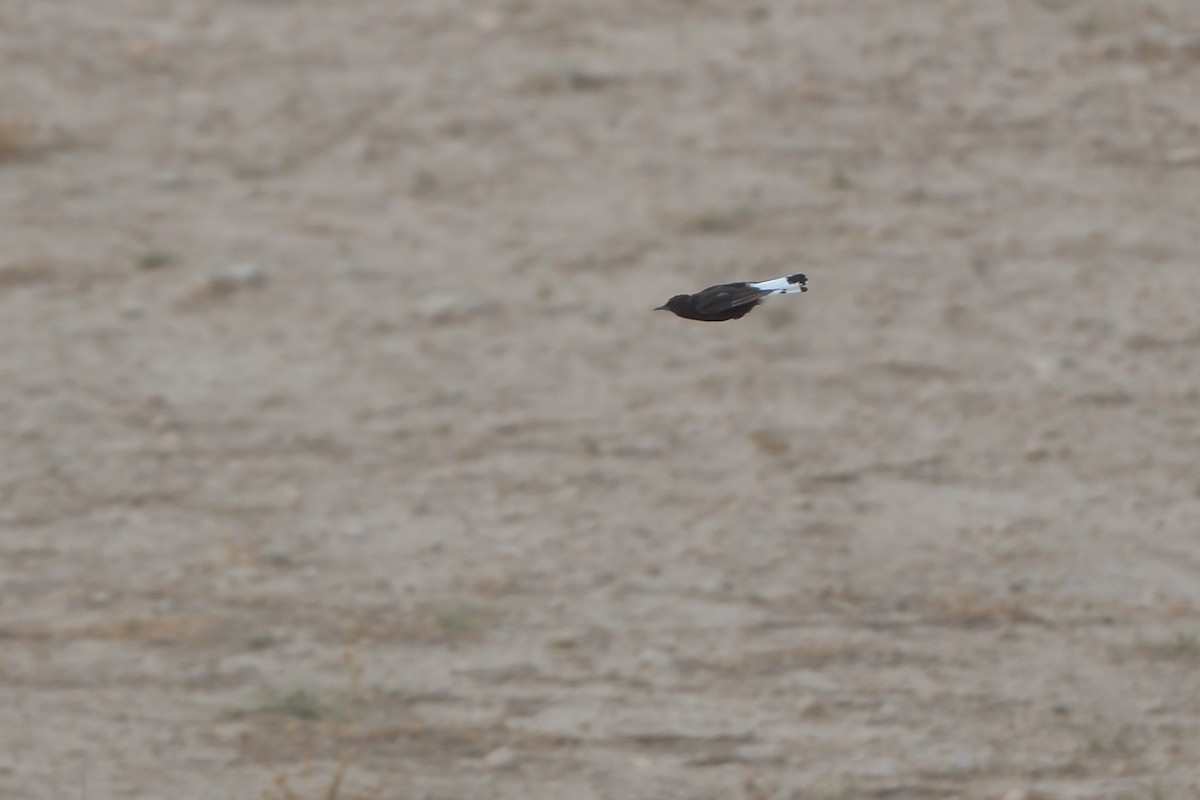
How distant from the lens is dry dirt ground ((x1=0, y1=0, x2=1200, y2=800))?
11.4ft

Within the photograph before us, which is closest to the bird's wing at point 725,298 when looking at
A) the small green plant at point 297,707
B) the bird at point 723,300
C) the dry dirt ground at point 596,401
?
the bird at point 723,300

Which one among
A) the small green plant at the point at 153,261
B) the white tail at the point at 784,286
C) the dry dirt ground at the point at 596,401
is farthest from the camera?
the small green plant at the point at 153,261

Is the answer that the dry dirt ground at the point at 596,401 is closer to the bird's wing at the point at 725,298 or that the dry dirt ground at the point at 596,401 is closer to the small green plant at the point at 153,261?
the small green plant at the point at 153,261

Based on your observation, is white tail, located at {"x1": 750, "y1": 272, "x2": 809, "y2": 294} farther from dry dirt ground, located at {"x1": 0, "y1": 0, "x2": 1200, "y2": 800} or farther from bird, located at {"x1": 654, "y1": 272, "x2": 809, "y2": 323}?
dry dirt ground, located at {"x1": 0, "y1": 0, "x2": 1200, "y2": 800}

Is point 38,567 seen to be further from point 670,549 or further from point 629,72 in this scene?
point 629,72

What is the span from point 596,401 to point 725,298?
2.48 metres

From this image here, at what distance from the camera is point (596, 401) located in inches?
187

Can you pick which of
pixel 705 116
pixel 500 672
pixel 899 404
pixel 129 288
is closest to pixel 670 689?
pixel 500 672

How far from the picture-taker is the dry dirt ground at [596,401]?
3.49 metres

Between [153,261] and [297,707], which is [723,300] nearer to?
[297,707]

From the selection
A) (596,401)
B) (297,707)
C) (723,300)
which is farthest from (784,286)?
(596,401)

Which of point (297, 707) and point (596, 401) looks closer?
point (297, 707)

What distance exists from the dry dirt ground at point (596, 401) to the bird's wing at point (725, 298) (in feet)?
4.26

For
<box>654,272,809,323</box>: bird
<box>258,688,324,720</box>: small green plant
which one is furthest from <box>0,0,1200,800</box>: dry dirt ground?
<box>654,272,809,323</box>: bird
